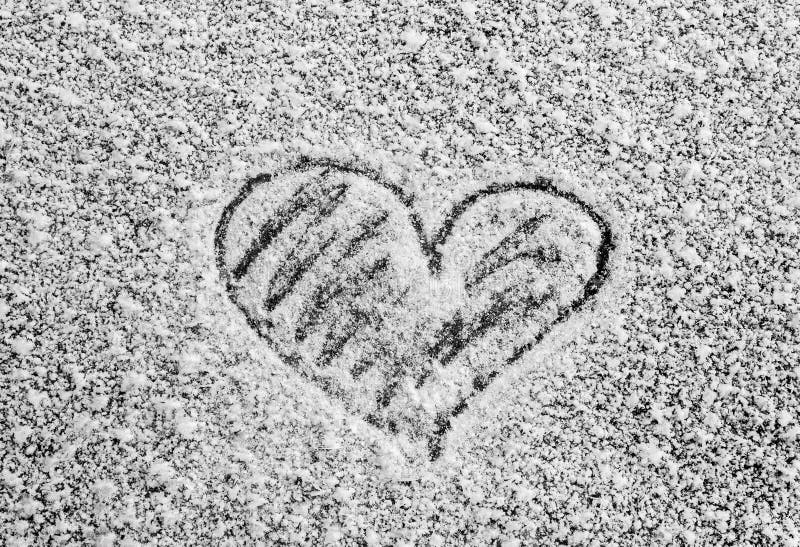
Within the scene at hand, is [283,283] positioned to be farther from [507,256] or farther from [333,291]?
[507,256]

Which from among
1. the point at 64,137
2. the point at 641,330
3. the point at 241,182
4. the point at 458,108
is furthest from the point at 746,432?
the point at 64,137

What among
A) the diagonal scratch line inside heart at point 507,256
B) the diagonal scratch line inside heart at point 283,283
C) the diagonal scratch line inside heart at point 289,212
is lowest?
the diagonal scratch line inside heart at point 283,283

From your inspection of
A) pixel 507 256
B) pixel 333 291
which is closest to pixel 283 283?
pixel 333 291

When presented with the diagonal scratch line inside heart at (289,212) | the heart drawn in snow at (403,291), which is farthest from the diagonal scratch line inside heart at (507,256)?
the diagonal scratch line inside heart at (289,212)

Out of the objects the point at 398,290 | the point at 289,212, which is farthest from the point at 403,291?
the point at 289,212

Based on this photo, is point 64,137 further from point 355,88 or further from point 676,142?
point 676,142

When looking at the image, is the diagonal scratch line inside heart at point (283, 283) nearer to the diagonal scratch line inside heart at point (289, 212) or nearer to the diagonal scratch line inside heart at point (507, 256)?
the diagonal scratch line inside heart at point (289, 212)

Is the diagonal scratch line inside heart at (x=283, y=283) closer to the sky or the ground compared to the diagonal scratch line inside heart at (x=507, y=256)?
closer to the ground
